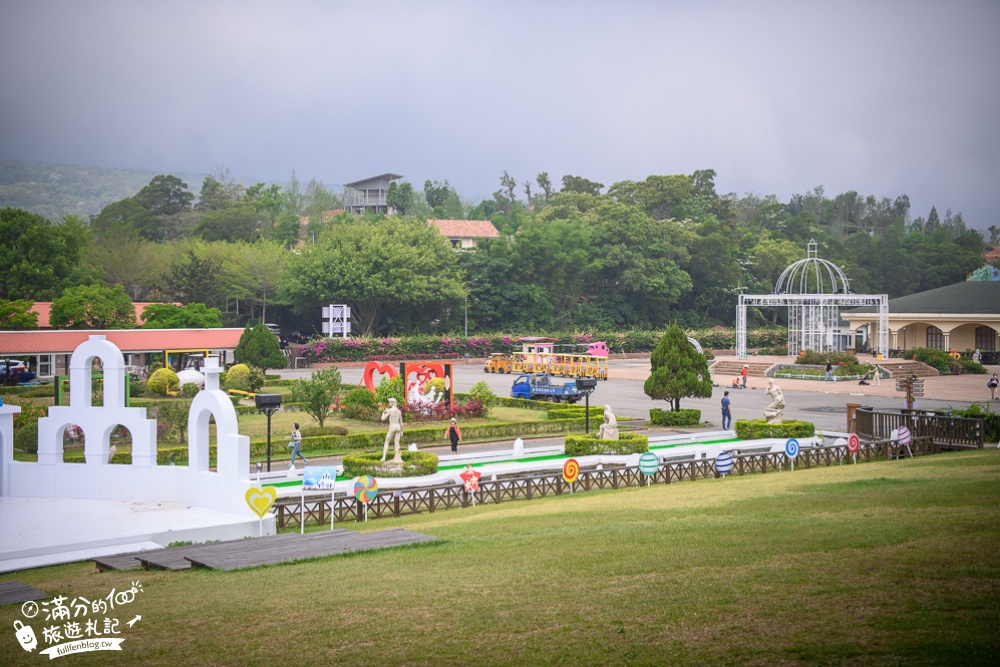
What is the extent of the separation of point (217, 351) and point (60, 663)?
46.7 m

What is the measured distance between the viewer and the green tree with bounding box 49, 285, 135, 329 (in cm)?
5612

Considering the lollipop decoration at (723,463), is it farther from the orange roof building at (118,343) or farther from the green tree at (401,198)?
the green tree at (401,198)

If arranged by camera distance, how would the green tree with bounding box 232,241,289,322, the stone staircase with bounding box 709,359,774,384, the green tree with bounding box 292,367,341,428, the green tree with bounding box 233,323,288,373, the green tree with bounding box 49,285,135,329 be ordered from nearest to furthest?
the green tree with bounding box 292,367,341,428 → the green tree with bounding box 233,323,288,373 → the green tree with bounding box 49,285,135,329 → the stone staircase with bounding box 709,359,774,384 → the green tree with bounding box 232,241,289,322

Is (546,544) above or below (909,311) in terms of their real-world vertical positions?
below

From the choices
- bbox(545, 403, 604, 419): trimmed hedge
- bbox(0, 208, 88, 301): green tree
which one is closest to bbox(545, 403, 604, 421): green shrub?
bbox(545, 403, 604, 419): trimmed hedge

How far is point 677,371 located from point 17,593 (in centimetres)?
2770

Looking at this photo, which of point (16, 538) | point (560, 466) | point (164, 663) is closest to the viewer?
point (164, 663)

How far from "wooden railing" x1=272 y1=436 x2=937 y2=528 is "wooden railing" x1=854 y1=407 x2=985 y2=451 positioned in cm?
52

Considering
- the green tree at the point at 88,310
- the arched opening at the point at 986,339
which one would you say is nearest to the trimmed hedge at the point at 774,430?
the green tree at the point at 88,310

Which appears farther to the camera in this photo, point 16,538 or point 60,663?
point 16,538

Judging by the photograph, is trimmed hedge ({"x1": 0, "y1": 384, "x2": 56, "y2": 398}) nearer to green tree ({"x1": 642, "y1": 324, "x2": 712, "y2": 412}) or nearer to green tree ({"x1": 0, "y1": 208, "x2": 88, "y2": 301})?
green tree ({"x1": 0, "y1": 208, "x2": 88, "y2": 301})

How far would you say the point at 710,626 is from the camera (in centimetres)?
1005

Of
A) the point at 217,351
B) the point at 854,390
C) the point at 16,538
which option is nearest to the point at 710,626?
the point at 16,538

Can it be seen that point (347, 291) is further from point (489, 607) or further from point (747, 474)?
point (489, 607)
